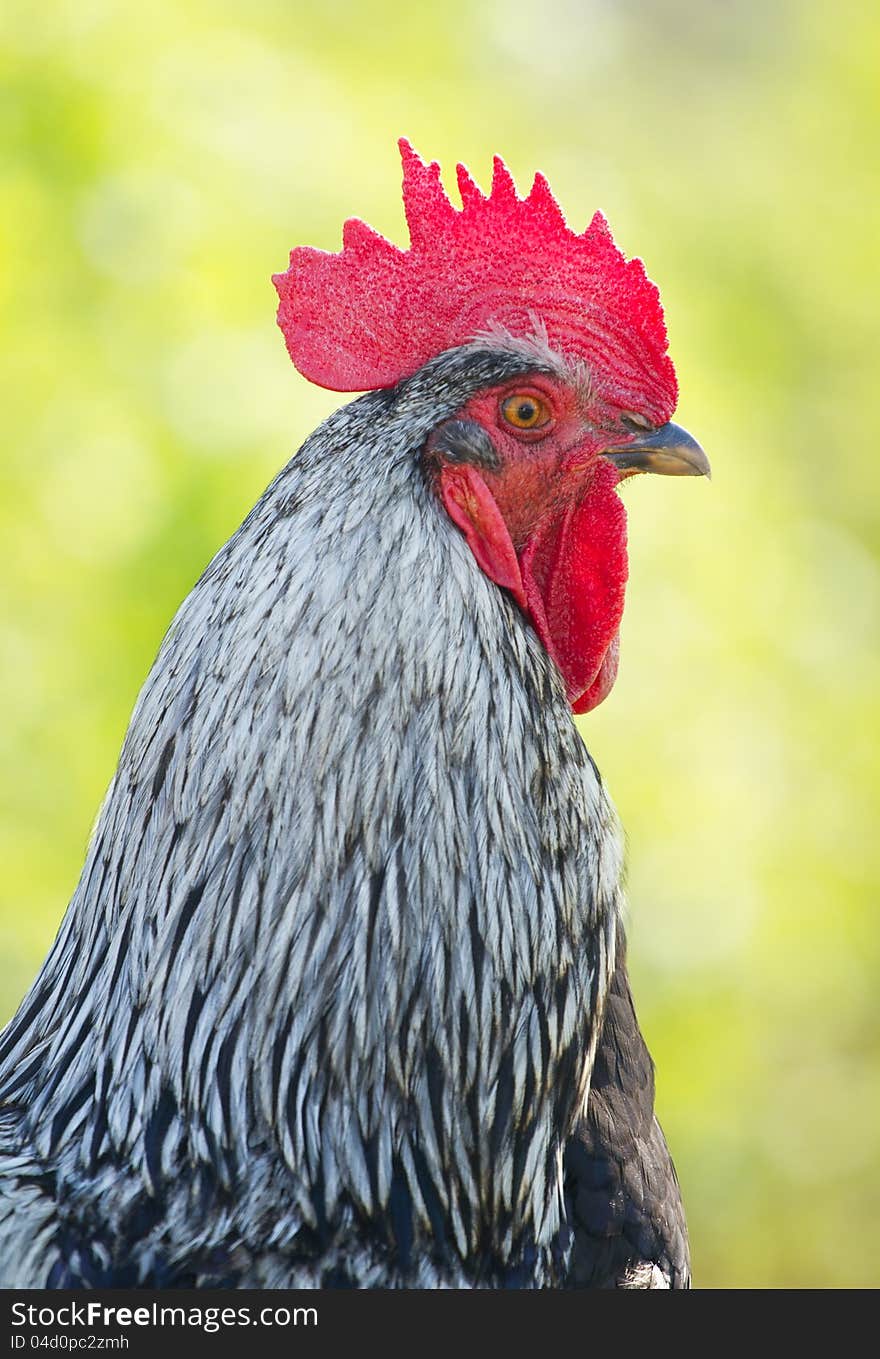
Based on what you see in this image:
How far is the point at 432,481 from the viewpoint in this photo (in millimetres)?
1992

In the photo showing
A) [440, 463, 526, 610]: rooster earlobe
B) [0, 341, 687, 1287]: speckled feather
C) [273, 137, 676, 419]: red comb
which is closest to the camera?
[0, 341, 687, 1287]: speckled feather

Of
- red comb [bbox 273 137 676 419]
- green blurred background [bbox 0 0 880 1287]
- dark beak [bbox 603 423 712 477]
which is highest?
green blurred background [bbox 0 0 880 1287]

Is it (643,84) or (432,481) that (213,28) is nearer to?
(643,84)

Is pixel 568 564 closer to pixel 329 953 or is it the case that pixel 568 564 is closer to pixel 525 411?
pixel 525 411

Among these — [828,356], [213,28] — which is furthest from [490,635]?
[828,356]

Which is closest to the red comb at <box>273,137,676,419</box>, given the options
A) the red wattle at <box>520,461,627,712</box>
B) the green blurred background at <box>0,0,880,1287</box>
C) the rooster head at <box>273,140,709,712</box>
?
the rooster head at <box>273,140,709,712</box>

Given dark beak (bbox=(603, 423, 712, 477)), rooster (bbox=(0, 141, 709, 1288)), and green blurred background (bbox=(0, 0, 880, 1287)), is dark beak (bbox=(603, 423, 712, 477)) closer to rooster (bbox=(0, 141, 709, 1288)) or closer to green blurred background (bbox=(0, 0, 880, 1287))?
rooster (bbox=(0, 141, 709, 1288))

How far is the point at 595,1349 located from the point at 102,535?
3184mm

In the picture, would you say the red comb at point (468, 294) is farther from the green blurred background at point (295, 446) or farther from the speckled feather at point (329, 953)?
the green blurred background at point (295, 446)

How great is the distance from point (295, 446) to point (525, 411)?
2.45m

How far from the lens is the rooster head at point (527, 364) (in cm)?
204

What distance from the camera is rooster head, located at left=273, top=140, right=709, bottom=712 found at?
6.70ft

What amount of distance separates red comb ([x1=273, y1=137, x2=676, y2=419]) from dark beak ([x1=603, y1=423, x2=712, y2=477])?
0.05m

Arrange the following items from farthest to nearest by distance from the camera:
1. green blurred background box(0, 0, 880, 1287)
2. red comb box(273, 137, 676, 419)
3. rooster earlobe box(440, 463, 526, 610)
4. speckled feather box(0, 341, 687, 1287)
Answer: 1. green blurred background box(0, 0, 880, 1287)
2. red comb box(273, 137, 676, 419)
3. rooster earlobe box(440, 463, 526, 610)
4. speckled feather box(0, 341, 687, 1287)
